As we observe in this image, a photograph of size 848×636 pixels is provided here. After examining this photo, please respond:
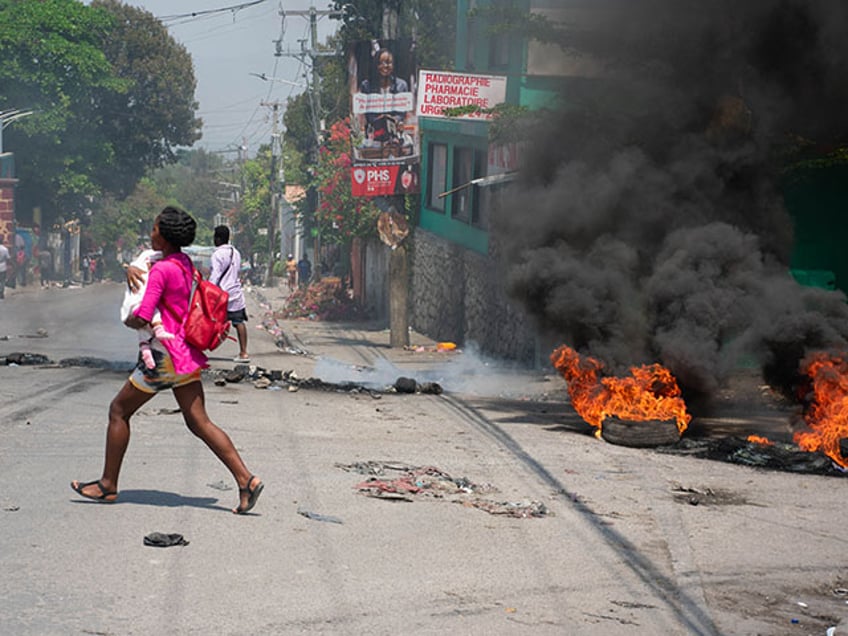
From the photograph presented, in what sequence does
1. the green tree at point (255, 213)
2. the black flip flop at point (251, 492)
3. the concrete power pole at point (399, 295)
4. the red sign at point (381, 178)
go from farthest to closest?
the green tree at point (255, 213) < the concrete power pole at point (399, 295) < the red sign at point (381, 178) < the black flip flop at point (251, 492)

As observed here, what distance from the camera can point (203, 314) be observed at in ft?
21.8

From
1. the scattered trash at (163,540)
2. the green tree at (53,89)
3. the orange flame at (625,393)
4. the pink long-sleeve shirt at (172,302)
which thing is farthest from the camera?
the green tree at (53,89)

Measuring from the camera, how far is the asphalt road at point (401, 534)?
544cm

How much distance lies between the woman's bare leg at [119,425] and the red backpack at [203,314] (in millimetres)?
432

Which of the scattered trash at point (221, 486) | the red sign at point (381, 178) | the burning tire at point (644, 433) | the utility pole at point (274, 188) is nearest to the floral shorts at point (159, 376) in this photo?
the scattered trash at point (221, 486)

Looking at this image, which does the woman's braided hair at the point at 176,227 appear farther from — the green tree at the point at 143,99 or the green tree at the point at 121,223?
the green tree at the point at 121,223

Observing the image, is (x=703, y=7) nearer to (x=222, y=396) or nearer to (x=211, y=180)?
(x=222, y=396)

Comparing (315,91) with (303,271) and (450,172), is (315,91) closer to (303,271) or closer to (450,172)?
(303,271)

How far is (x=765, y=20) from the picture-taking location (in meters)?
14.0

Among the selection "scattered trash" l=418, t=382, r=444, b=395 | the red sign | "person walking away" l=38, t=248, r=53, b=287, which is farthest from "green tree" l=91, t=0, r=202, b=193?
"scattered trash" l=418, t=382, r=444, b=395

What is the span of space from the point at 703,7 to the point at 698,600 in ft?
31.3

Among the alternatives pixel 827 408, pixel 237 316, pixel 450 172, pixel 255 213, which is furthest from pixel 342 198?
pixel 255 213

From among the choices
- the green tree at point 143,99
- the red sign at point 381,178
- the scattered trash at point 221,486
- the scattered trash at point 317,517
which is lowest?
the scattered trash at point 221,486

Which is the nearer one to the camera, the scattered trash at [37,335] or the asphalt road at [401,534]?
the asphalt road at [401,534]
